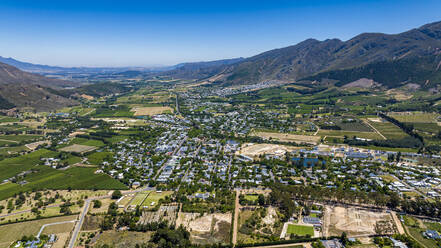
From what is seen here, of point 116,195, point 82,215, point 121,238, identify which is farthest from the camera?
point 116,195

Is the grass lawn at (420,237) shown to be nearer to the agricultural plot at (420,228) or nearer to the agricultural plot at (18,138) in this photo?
the agricultural plot at (420,228)

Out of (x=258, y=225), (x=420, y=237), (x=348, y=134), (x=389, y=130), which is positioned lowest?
(x=258, y=225)

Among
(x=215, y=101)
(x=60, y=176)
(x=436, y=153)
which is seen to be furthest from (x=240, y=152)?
(x=215, y=101)

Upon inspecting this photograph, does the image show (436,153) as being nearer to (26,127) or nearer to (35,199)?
(35,199)

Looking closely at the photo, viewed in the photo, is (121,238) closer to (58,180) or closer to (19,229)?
(19,229)

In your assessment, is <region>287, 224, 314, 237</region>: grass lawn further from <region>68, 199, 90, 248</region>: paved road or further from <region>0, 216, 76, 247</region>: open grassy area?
<region>0, 216, 76, 247</region>: open grassy area

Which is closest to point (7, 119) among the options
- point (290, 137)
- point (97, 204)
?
point (97, 204)

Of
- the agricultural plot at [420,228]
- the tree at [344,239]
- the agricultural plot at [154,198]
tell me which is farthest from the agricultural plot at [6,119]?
the agricultural plot at [420,228]
